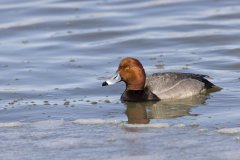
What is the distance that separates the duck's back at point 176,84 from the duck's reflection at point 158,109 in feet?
0.51

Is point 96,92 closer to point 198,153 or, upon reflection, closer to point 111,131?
point 111,131

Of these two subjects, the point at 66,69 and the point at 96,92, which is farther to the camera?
the point at 66,69

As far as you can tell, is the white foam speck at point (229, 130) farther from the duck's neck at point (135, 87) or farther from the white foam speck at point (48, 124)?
the duck's neck at point (135, 87)

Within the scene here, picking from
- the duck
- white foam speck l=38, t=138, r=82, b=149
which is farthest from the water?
the duck

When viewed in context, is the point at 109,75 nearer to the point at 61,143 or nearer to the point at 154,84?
the point at 154,84

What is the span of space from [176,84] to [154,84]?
301mm

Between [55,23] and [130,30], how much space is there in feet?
5.51

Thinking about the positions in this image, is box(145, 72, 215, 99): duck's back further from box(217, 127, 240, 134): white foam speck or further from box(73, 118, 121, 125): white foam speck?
box(217, 127, 240, 134): white foam speck

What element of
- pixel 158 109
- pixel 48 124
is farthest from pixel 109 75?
pixel 48 124

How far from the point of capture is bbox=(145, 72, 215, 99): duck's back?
11.4 metres

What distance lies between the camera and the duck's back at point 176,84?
37.2 feet

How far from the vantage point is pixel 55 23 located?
1652cm

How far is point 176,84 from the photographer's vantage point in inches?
452

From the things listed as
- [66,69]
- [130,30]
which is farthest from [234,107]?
[130,30]
